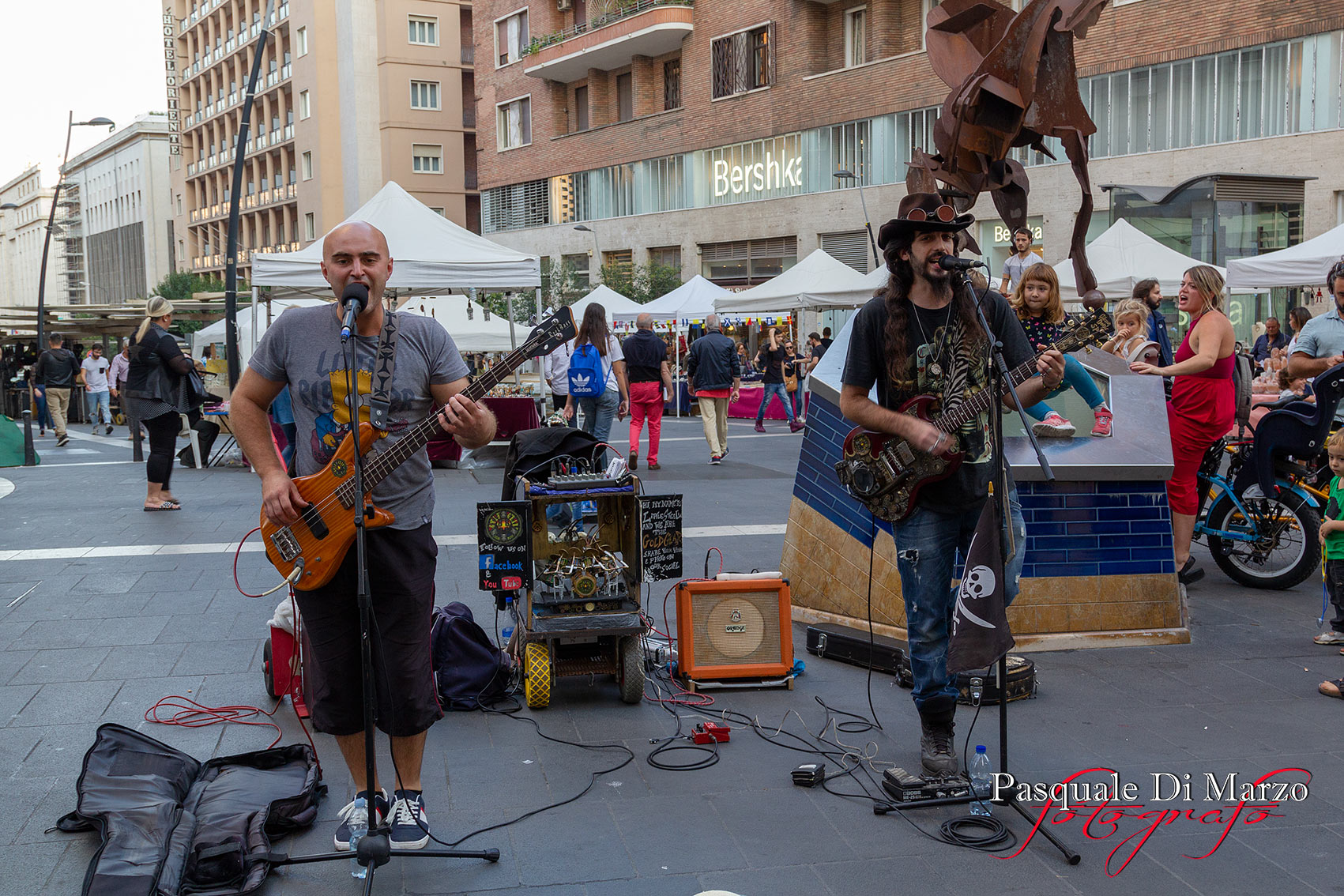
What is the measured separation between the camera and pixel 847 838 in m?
3.72

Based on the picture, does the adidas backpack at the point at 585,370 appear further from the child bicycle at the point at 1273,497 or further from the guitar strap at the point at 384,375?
the guitar strap at the point at 384,375

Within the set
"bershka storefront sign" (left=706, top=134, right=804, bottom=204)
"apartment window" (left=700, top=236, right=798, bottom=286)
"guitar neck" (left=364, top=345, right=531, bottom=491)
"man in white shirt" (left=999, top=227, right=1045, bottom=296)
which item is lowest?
"guitar neck" (left=364, top=345, right=531, bottom=491)

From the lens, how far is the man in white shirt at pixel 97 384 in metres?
23.5

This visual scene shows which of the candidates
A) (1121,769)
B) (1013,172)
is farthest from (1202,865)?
(1013,172)

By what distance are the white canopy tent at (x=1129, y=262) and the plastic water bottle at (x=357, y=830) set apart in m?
14.6

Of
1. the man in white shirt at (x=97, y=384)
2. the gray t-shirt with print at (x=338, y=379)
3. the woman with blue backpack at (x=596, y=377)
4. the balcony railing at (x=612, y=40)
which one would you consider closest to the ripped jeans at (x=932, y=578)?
the gray t-shirt with print at (x=338, y=379)

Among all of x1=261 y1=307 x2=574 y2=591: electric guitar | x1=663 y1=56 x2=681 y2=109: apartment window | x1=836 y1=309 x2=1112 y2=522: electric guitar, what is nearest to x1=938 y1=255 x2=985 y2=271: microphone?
x1=836 y1=309 x2=1112 y2=522: electric guitar

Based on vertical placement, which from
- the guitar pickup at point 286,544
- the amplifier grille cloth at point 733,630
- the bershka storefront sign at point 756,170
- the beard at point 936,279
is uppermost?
the bershka storefront sign at point 756,170

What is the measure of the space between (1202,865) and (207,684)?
13.8 feet

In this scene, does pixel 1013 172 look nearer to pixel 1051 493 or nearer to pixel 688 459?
pixel 1051 493

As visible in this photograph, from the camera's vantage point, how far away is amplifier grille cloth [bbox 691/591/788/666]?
17.5ft

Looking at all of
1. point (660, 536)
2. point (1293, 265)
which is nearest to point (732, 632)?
point (660, 536)

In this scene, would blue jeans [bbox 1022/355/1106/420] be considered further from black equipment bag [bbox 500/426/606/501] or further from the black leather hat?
black equipment bag [bbox 500/426/606/501]

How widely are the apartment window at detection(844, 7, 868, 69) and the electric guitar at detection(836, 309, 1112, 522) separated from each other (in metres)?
30.8
